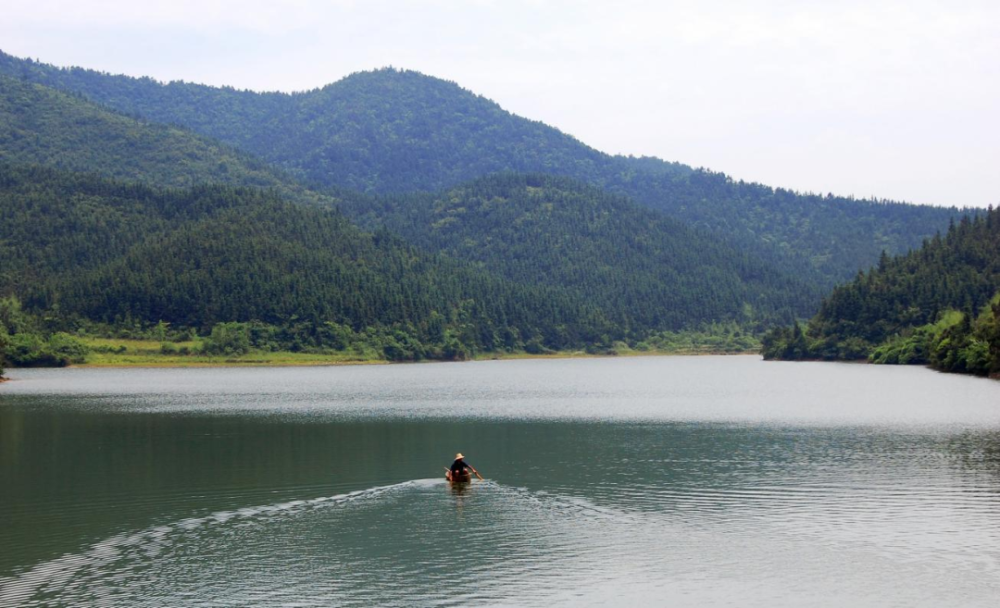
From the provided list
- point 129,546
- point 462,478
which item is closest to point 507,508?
point 462,478

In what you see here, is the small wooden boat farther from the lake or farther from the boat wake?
the boat wake

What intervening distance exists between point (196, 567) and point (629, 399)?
3672 inches

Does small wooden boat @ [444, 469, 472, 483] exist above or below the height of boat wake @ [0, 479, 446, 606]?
above

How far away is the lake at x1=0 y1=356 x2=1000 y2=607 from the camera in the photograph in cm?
3794

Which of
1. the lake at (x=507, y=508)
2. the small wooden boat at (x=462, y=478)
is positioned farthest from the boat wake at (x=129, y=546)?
the small wooden boat at (x=462, y=478)

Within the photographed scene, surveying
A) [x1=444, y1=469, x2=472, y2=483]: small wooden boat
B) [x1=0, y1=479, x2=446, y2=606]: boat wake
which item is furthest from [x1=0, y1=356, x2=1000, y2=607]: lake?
[x1=444, y1=469, x2=472, y2=483]: small wooden boat

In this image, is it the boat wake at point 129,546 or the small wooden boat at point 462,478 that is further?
the small wooden boat at point 462,478

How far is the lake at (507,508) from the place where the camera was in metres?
37.9

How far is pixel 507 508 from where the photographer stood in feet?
172

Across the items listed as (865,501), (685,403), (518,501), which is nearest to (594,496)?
(518,501)

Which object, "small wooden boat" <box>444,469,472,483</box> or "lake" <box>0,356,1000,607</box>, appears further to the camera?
"small wooden boat" <box>444,469,472,483</box>

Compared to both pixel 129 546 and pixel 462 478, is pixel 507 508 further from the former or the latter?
pixel 129 546

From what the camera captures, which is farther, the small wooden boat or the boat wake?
the small wooden boat

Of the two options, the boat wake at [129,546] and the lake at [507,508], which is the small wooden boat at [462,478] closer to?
the lake at [507,508]
